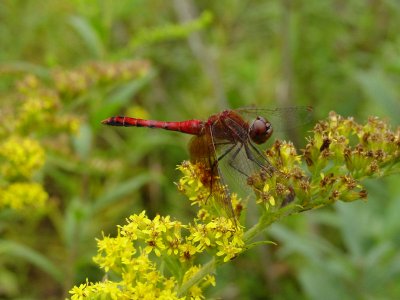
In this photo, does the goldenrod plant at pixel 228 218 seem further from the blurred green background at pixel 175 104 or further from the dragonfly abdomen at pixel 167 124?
the blurred green background at pixel 175 104

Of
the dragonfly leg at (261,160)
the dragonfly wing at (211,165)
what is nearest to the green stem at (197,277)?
the dragonfly wing at (211,165)

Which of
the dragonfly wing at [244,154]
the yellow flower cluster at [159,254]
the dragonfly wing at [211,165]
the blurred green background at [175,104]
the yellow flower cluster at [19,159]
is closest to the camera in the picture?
the yellow flower cluster at [159,254]

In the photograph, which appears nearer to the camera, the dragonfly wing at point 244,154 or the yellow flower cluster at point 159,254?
the yellow flower cluster at point 159,254

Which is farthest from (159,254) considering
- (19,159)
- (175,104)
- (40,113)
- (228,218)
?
(175,104)

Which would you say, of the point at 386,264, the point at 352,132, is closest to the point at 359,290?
the point at 386,264

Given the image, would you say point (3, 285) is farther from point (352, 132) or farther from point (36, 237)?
point (352, 132)

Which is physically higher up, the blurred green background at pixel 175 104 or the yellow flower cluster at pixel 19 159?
the blurred green background at pixel 175 104

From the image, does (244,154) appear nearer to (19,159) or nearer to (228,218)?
(228,218)
